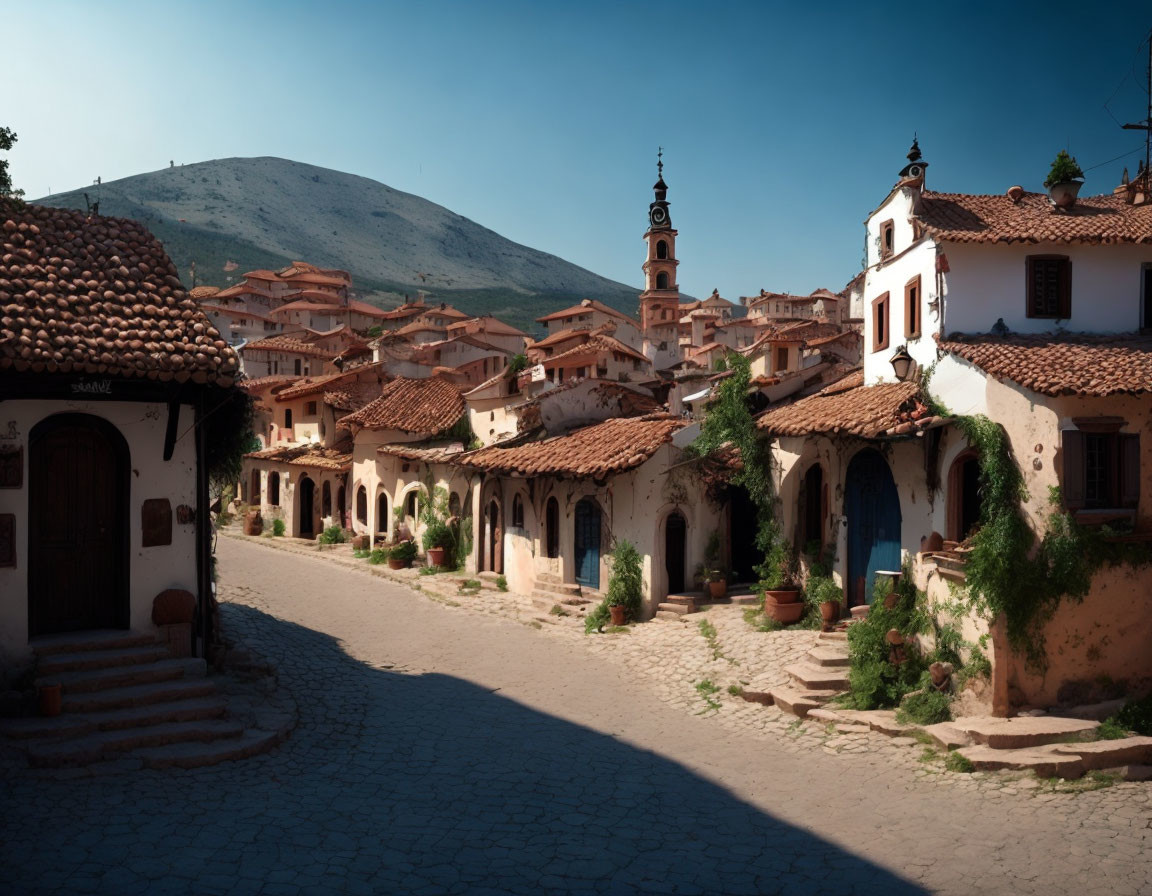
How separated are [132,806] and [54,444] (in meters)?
5.26

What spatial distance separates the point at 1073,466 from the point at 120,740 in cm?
1313

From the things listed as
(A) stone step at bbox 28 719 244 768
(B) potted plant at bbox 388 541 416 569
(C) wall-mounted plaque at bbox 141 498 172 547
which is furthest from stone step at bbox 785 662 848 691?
(B) potted plant at bbox 388 541 416 569

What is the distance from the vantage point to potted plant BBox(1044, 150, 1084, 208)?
17.6 m

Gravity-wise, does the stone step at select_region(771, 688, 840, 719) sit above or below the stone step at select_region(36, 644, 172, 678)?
below

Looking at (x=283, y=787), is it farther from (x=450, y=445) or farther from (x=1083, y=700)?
(x=450, y=445)

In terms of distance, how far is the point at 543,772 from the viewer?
1125 centimetres

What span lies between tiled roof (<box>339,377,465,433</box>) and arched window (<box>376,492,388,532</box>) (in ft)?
8.33

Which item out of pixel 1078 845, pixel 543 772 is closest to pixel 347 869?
pixel 543 772

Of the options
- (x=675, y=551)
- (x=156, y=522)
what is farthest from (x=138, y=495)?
(x=675, y=551)

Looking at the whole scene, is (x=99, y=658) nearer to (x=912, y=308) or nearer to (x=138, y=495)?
(x=138, y=495)

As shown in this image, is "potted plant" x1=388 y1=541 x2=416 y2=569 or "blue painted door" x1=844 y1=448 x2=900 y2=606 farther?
"potted plant" x1=388 y1=541 x2=416 y2=569

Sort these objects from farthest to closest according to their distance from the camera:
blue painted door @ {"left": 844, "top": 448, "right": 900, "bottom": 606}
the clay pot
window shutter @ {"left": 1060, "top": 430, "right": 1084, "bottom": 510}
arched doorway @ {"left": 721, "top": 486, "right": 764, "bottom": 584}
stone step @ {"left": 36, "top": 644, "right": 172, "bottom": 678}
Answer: arched doorway @ {"left": 721, "top": 486, "right": 764, "bottom": 584}
blue painted door @ {"left": 844, "top": 448, "right": 900, "bottom": 606}
window shutter @ {"left": 1060, "top": 430, "right": 1084, "bottom": 510}
stone step @ {"left": 36, "top": 644, "right": 172, "bottom": 678}
the clay pot

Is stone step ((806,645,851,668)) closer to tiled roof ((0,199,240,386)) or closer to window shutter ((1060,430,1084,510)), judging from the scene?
window shutter ((1060,430,1084,510))

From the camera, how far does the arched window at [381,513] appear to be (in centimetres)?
3238
